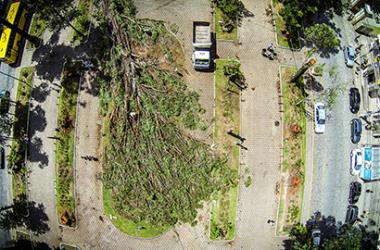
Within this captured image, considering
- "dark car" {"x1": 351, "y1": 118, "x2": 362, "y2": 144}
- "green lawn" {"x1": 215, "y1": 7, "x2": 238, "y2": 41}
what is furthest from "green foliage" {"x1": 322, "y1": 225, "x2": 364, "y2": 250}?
"green lawn" {"x1": 215, "y1": 7, "x2": 238, "y2": 41}

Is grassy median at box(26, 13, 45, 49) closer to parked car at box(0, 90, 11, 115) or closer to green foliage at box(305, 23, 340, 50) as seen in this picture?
parked car at box(0, 90, 11, 115)

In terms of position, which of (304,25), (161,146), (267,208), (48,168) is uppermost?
(304,25)

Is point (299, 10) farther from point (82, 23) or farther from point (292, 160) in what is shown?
point (82, 23)

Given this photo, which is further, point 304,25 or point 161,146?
point 304,25

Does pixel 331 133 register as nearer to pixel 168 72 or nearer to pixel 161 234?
pixel 168 72

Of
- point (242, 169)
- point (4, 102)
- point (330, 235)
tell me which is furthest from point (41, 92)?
point (330, 235)

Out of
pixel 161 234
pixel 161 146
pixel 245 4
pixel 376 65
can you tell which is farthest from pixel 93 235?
pixel 376 65
